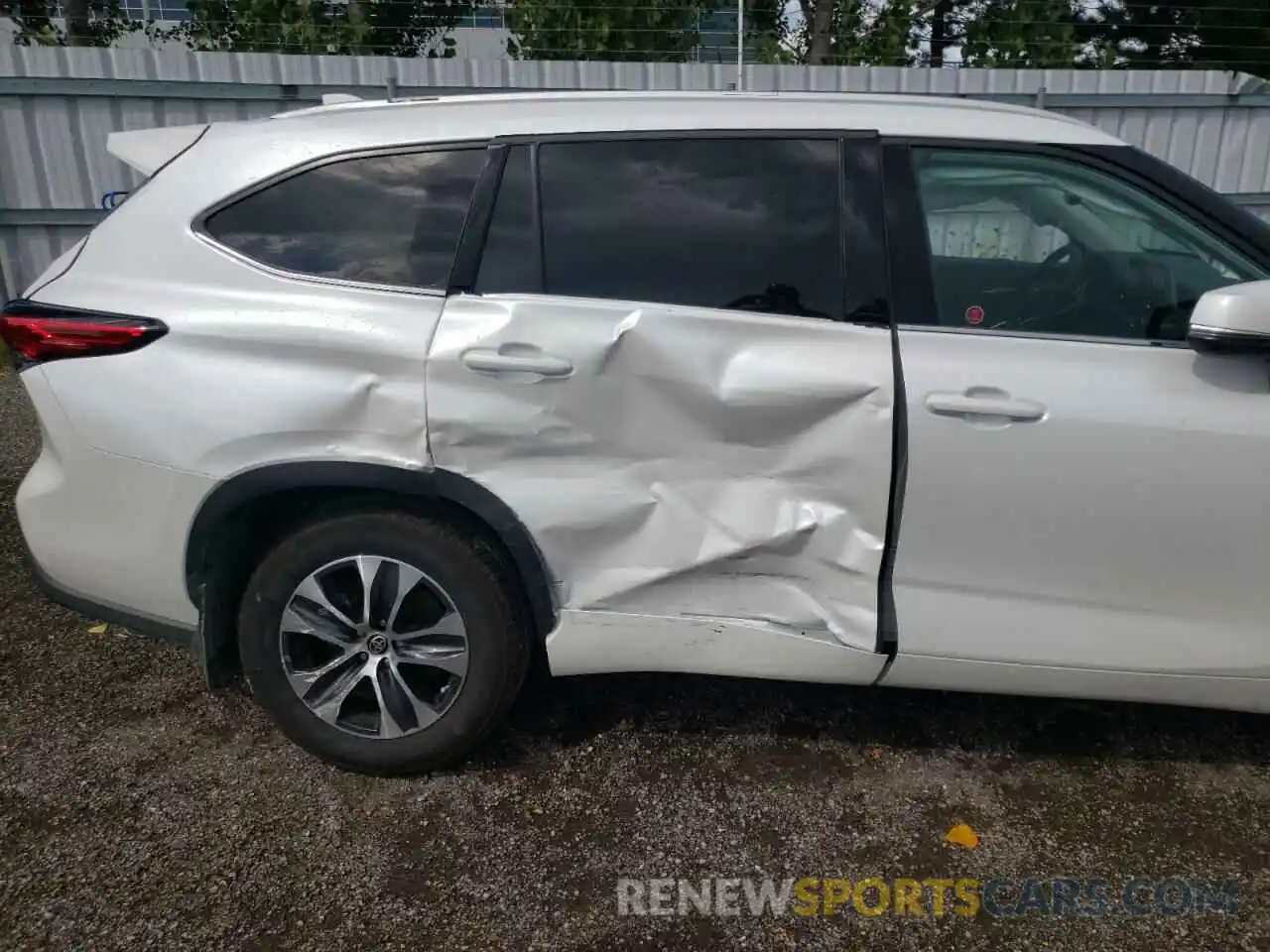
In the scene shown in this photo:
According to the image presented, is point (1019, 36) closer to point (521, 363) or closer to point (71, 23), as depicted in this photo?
point (521, 363)

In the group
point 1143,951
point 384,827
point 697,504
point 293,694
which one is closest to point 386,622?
point 293,694

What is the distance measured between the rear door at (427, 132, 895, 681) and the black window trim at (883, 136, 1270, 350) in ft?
0.20

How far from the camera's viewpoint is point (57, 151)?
747 centimetres

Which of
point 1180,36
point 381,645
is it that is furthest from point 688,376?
point 1180,36

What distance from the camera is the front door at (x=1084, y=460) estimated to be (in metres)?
2.35

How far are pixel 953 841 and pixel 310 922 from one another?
1.63 m

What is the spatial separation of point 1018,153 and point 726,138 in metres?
0.76

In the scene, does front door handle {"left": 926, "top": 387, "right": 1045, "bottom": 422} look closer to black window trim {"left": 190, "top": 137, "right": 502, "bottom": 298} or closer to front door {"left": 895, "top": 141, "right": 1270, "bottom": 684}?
front door {"left": 895, "top": 141, "right": 1270, "bottom": 684}

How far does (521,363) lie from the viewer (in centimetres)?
246

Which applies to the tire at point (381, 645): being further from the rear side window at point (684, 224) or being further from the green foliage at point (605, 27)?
the green foliage at point (605, 27)

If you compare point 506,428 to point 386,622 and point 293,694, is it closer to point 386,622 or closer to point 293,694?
point 386,622

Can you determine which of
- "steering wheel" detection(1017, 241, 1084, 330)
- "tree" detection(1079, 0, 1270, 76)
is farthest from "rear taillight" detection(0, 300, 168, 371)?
"tree" detection(1079, 0, 1270, 76)

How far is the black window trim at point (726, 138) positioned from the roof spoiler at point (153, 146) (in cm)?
95

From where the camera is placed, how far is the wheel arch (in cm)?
252
